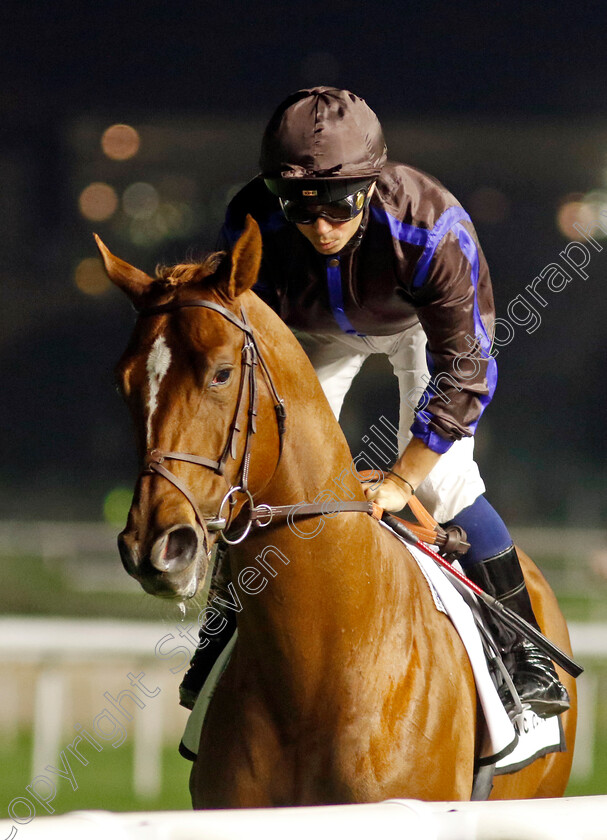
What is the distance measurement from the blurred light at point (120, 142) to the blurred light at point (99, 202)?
0.29 meters

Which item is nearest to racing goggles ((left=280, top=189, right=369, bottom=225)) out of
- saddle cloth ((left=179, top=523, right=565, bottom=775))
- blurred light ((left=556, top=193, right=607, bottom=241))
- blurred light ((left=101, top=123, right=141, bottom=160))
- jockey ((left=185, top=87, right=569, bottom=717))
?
jockey ((left=185, top=87, right=569, bottom=717))

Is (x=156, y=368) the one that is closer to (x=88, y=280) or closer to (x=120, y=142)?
(x=88, y=280)

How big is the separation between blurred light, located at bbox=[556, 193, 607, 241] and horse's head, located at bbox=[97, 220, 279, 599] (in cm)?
827

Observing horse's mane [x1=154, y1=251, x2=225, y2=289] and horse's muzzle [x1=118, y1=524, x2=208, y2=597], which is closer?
horse's muzzle [x1=118, y1=524, x2=208, y2=597]

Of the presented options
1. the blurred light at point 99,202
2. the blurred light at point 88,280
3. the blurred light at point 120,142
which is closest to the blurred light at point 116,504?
the blurred light at point 88,280

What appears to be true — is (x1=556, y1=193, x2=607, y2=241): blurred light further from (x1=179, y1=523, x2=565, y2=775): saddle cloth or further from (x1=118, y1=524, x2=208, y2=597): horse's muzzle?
(x1=118, y1=524, x2=208, y2=597): horse's muzzle

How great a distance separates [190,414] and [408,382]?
3.53 feet

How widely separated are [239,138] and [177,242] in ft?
3.80

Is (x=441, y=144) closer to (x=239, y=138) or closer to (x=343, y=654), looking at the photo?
(x=239, y=138)

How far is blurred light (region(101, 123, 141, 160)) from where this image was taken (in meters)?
9.33

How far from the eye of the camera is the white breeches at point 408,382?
2.36 metres

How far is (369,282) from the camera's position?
218 cm

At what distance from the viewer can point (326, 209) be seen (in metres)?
1.95

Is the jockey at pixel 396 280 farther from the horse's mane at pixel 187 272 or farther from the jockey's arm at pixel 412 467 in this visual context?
the horse's mane at pixel 187 272
